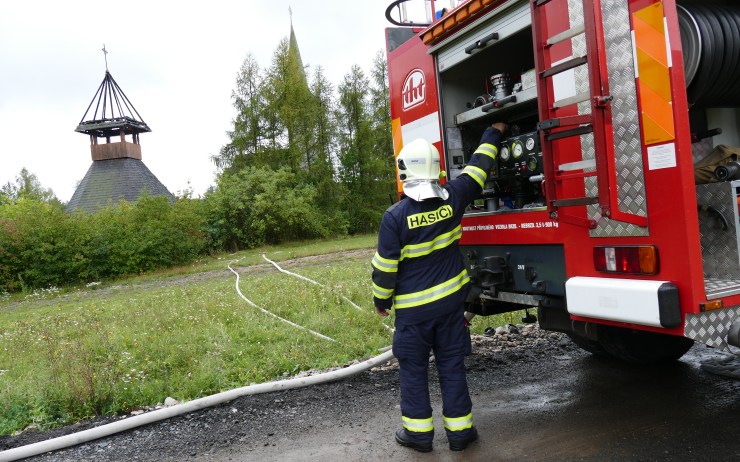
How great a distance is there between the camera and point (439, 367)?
3.53 meters

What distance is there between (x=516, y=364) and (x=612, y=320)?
2254mm

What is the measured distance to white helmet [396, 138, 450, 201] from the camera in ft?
11.3

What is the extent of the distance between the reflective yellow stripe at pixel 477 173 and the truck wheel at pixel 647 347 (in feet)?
5.22

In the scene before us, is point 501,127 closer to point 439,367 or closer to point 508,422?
point 439,367

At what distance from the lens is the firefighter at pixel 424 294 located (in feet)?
11.2

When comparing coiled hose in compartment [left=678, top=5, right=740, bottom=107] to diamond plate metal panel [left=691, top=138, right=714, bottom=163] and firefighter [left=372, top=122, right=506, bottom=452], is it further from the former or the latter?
firefighter [left=372, top=122, right=506, bottom=452]

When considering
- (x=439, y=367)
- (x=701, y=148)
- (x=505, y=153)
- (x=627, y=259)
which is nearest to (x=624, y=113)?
(x=627, y=259)

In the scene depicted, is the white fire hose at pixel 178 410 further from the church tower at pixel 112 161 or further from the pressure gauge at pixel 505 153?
the church tower at pixel 112 161

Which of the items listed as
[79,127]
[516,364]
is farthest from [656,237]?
[79,127]

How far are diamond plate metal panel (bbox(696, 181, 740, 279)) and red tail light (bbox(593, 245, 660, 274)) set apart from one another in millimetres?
640

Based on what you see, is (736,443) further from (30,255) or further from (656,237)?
(30,255)

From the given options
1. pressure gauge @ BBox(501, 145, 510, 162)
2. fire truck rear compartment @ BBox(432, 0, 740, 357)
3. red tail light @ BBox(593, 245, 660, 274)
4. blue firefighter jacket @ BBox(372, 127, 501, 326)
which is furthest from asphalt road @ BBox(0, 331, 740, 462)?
pressure gauge @ BBox(501, 145, 510, 162)

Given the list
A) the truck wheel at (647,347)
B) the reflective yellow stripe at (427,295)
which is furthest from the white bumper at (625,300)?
the truck wheel at (647,347)

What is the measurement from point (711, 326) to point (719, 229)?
2.31 ft
